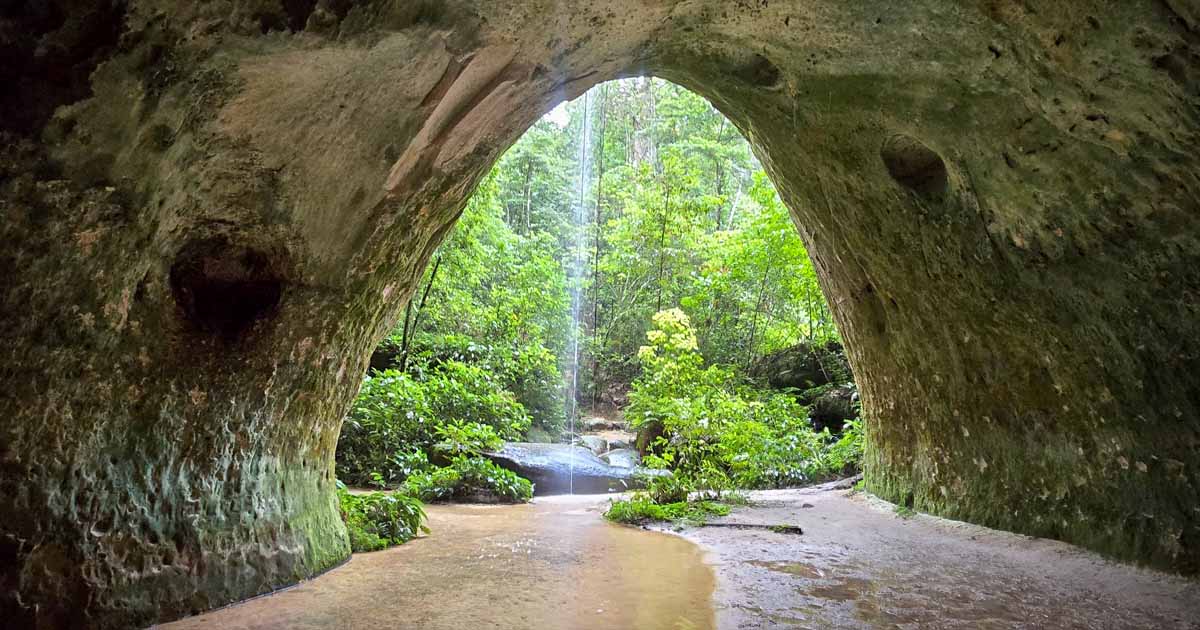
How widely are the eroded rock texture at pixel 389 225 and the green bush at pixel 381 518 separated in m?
0.42

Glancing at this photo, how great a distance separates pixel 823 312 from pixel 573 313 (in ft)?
25.3

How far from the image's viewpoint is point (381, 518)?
5.45 meters

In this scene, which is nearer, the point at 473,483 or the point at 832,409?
the point at 473,483

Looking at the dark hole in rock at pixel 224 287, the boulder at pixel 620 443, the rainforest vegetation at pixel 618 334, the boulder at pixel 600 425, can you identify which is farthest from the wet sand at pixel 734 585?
the boulder at pixel 600 425

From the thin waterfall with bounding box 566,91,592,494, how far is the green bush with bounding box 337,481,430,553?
A: 418 inches

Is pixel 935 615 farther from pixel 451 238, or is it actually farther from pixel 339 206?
pixel 451 238

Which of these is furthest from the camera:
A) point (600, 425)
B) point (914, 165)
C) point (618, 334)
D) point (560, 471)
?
point (618, 334)

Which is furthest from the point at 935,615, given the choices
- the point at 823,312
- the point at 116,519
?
the point at 823,312

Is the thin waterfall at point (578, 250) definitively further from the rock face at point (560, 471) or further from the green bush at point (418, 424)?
the rock face at point (560, 471)

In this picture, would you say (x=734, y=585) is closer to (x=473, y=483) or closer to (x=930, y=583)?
(x=930, y=583)

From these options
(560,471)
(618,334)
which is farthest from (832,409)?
(618,334)

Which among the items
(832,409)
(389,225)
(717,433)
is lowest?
(717,433)

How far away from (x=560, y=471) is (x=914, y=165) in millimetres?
6577

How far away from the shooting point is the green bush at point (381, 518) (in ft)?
17.0
